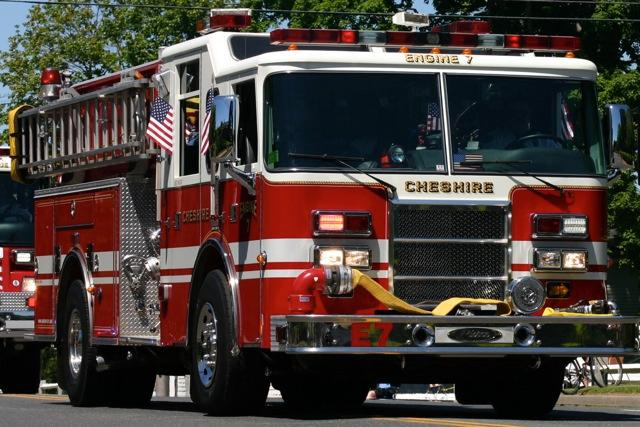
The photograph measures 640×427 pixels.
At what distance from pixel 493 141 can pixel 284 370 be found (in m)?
2.31

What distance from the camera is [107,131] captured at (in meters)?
16.6

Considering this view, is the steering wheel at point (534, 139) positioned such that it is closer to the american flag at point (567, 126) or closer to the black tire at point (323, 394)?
the american flag at point (567, 126)

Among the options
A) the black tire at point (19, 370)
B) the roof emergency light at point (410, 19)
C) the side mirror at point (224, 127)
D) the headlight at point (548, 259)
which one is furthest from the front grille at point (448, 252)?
the black tire at point (19, 370)

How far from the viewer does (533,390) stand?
14578mm

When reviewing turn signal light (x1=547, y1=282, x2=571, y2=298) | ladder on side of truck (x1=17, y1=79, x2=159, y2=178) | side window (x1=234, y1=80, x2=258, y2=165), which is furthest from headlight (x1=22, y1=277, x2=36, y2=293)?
turn signal light (x1=547, y1=282, x2=571, y2=298)

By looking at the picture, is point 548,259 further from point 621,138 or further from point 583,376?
point 583,376

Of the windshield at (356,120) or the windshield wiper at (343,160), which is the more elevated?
the windshield at (356,120)

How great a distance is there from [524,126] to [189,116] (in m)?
2.85

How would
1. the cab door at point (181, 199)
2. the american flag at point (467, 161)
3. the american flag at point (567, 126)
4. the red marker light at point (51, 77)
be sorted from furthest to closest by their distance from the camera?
the red marker light at point (51, 77) < the cab door at point (181, 199) < the american flag at point (567, 126) < the american flag at point (467, 161)

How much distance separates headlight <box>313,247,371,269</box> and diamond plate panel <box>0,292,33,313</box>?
32.1 feet

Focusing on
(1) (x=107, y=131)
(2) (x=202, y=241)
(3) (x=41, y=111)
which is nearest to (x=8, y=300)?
(3) (x=41, y=111)

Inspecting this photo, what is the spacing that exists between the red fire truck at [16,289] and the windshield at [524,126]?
886 cm

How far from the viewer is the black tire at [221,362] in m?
13.6

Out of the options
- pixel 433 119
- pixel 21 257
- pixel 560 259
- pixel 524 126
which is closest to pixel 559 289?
pixel 560 259
